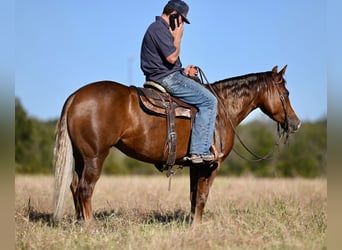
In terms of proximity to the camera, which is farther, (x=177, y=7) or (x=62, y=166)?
(x=177, y=7)

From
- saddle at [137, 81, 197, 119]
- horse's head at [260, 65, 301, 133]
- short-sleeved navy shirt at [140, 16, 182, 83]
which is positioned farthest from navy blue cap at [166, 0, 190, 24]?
horse's head at [260, 65, 301, 133]

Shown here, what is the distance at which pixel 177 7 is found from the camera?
21.8 feet

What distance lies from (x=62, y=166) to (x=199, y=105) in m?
2.18

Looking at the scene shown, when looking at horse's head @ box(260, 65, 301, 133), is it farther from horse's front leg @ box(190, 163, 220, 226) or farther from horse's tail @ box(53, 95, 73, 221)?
horse's tail @ box(53, 95, 73, 221)

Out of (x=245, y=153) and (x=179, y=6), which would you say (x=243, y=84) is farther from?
(x=245, y=153)

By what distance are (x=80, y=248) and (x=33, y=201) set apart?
421 cm

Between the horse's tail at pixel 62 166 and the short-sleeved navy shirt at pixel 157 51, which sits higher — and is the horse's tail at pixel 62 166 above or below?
Answer: below

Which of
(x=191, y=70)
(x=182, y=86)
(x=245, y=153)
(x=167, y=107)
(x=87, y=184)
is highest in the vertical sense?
(x=191, y=70)

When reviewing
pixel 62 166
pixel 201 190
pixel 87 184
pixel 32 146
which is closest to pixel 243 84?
pixel 201 190

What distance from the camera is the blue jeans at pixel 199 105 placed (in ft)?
21.7

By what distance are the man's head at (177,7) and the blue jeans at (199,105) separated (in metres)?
0.92

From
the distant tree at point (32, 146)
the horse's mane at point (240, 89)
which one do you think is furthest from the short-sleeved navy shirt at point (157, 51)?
the distant tree at point (32, 146)

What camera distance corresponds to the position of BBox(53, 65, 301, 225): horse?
607 cm

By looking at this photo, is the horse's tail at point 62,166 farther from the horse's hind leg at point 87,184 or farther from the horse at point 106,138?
the horse's hind leg at point 87,184
